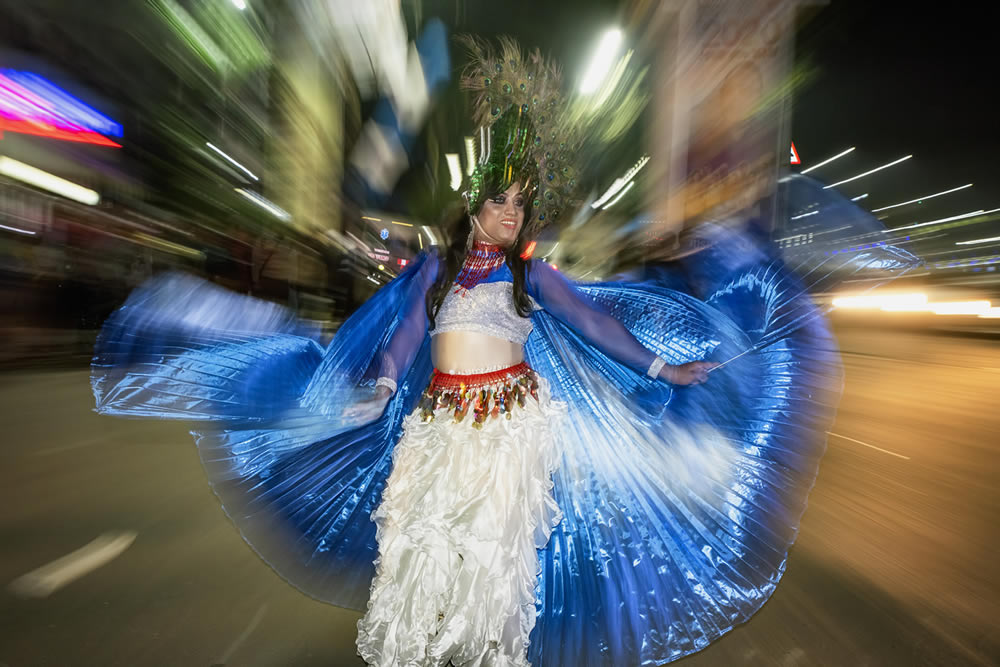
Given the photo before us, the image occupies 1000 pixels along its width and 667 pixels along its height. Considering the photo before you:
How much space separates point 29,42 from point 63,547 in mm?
13535

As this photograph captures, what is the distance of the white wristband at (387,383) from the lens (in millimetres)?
2172

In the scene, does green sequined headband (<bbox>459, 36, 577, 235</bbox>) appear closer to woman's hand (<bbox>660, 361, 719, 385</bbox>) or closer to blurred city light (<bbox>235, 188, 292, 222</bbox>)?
woman's hand (<bbox>660, 361, 719, 385</bbox>)

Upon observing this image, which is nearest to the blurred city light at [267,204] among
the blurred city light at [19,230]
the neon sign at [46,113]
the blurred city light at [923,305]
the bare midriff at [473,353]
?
the neon sign at [46,113]

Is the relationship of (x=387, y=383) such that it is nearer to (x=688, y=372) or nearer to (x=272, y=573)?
(x=688, y=372)

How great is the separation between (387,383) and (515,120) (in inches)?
40.5

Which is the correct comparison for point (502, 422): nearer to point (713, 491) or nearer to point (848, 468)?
point (713, 491)

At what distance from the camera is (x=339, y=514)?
7.83 feet

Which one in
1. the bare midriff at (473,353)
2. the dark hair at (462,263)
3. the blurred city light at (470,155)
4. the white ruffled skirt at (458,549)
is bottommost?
the white ruffled skirt at (458,549)

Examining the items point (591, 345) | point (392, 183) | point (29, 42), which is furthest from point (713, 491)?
point (29, 42)

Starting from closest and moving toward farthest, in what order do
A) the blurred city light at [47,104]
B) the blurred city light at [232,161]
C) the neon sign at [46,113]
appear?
1. the neon sign at [46,113]
2. the blurred city light at [47,104]
3. the blurred city light at [232,161]

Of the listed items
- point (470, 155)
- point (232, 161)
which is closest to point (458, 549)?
point (470, 155)

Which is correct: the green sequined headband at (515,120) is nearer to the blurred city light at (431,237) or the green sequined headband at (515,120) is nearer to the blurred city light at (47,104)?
the blurred city light at (431,237)

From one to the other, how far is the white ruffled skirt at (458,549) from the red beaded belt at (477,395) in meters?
0.03

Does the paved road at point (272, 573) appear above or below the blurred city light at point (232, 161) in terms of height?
below
